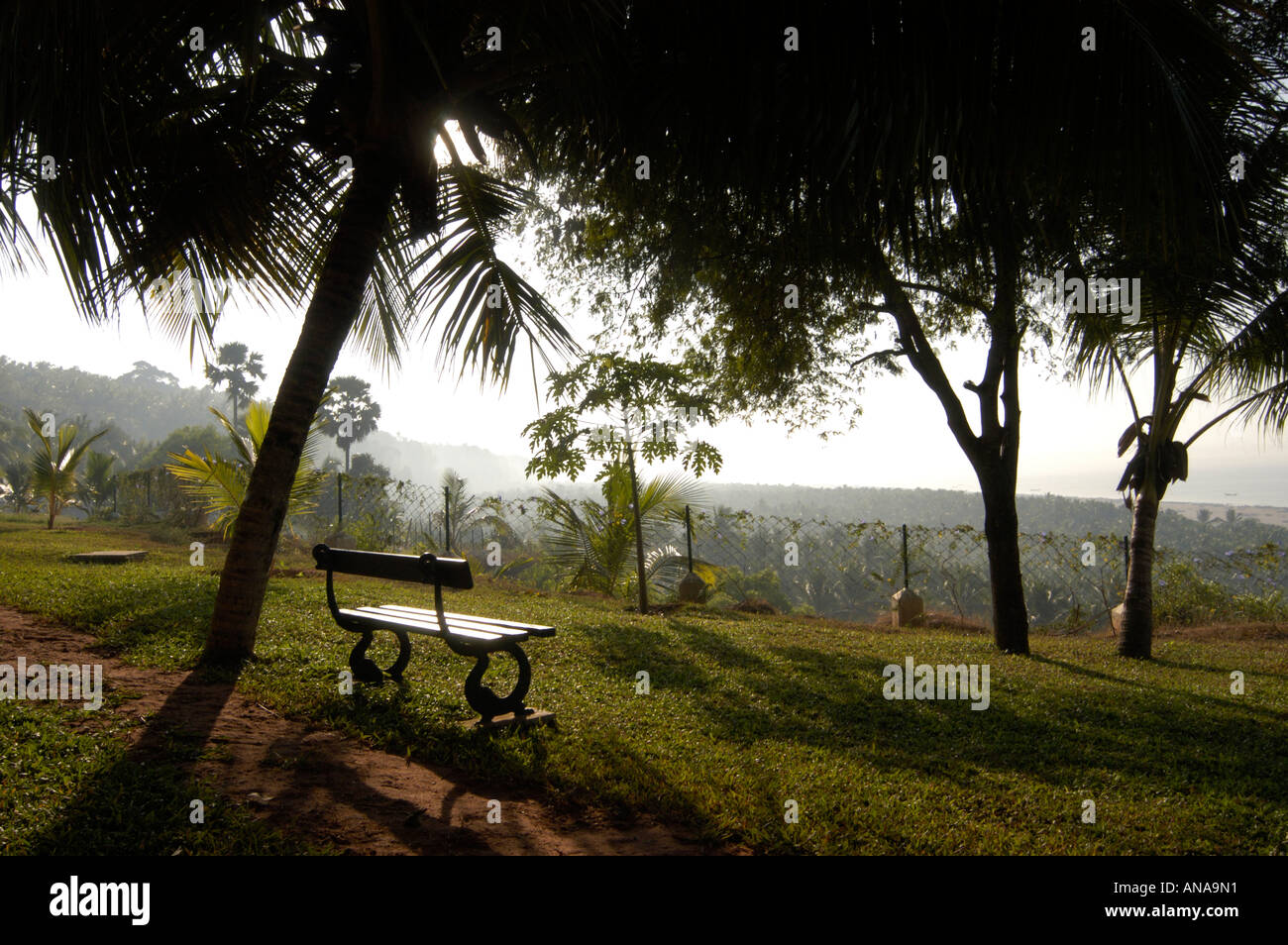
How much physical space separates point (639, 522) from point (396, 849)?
24.0 ft

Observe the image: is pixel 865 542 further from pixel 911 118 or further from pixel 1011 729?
pixel 911 118

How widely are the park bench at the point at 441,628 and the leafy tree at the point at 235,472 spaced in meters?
4.50

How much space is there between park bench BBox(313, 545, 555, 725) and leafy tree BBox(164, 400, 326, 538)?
4.50m

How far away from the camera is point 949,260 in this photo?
592 centimetres

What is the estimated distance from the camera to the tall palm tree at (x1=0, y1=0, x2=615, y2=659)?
3.35m

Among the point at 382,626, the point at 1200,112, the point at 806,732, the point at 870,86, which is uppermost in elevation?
the point at 870,86

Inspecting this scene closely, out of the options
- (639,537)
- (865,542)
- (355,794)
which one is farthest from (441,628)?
(865,542)

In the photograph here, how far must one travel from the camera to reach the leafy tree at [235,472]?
8.76 meters

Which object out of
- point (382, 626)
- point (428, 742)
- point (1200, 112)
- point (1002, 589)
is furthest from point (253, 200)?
point (1002, 589)

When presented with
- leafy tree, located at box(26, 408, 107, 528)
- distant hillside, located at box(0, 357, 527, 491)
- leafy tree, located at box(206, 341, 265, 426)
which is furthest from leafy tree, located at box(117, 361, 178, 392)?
leafy tree, located at box(26, 408, 107, 528)

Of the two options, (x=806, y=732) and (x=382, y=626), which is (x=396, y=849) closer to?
(x=382, y=626)

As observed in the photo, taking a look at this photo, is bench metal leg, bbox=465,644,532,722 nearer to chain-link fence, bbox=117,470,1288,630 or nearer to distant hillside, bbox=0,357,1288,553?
chain-link fence, bbox=117,470,1288,630
